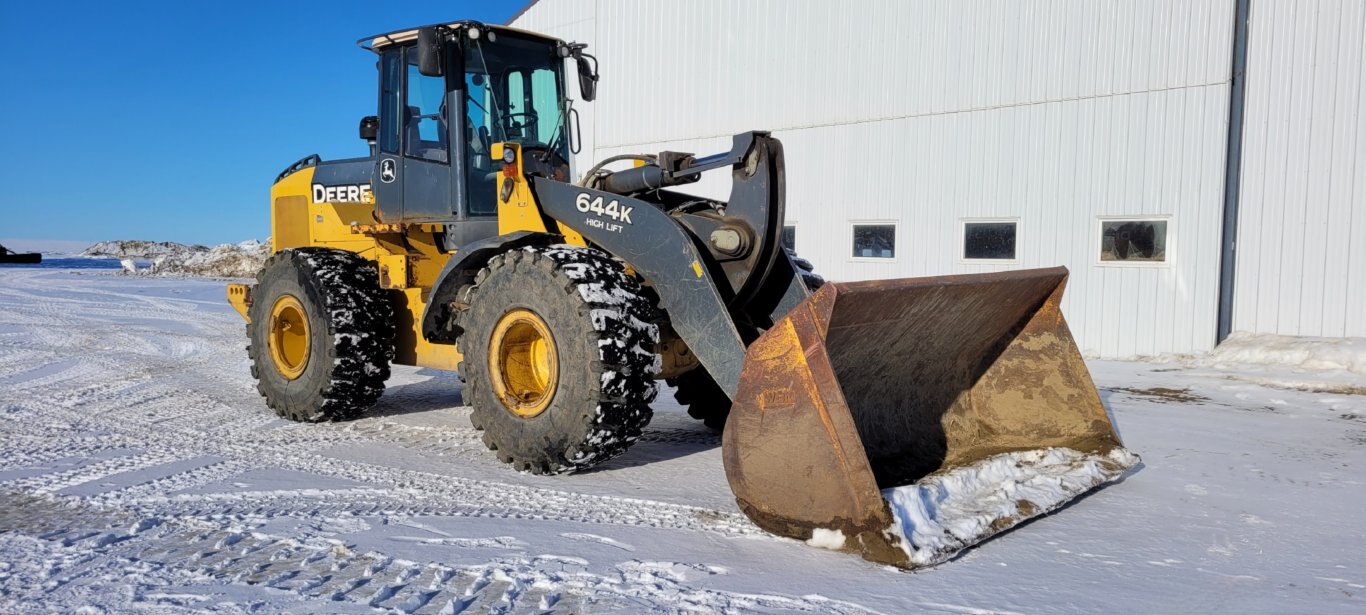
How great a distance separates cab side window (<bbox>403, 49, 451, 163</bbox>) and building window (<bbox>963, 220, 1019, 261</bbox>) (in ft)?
26.5

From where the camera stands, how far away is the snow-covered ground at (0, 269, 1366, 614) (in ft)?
10.3

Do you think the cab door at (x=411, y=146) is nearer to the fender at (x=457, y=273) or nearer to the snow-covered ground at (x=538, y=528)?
the fender at (x=457, y=273)

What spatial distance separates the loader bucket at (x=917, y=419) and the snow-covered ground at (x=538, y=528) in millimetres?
142

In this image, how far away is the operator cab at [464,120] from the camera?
19.1 ft

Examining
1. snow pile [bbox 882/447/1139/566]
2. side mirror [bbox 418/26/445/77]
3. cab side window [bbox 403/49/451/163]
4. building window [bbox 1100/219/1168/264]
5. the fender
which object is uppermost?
side mirror [bbox 418/26/445/77]

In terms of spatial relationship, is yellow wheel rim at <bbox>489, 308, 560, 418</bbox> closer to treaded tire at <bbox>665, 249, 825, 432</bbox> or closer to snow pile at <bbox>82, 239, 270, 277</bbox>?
treaded tire at <bbox>665, 249, 825, 432</bbox>

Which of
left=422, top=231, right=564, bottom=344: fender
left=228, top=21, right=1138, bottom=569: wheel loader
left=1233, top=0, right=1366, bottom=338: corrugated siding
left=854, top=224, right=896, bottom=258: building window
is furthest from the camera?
left=854, top=224, right=896, bottom=258: building window

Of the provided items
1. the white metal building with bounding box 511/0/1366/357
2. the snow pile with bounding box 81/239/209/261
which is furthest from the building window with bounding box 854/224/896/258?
the snow pile with bounding box 81/239/209/261

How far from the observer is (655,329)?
451 cm

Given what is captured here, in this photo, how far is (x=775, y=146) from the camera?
4.63 m

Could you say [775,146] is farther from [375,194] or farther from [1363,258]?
[1363,258]

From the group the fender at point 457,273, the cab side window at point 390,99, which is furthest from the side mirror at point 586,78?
the fender at point 457,273

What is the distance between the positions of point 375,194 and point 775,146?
10.5 feet

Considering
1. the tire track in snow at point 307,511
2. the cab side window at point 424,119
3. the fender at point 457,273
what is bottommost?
the tire track in snow at point 307,511
